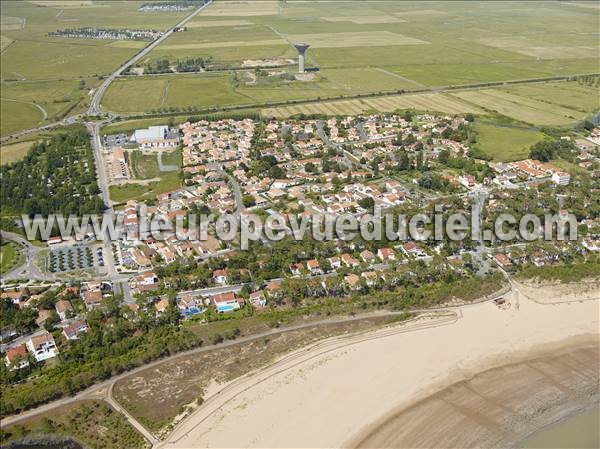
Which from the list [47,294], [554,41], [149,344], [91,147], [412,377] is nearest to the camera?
[412,377]

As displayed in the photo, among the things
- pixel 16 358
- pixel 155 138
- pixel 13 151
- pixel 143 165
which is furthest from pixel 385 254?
pixel 13 151

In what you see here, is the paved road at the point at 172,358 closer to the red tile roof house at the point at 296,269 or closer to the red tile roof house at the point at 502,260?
the red tile roof house at the point at 502,260

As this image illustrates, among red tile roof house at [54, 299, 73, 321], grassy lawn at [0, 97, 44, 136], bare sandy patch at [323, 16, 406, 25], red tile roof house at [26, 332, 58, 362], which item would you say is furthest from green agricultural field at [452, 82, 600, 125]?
bare sandy patch at [323, 16, 406, 25]

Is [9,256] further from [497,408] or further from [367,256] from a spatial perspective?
[497,408]

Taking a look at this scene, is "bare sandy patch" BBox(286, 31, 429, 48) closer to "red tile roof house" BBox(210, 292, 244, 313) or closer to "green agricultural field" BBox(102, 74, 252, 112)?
"green agricultural field" BBox(102, 74, 252, 112)

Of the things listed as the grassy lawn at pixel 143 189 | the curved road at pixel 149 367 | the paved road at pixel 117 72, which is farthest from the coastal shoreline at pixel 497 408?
the paved road at pixel 117 72

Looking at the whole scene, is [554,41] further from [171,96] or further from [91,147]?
[91,147]

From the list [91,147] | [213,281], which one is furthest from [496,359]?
[91,147]
